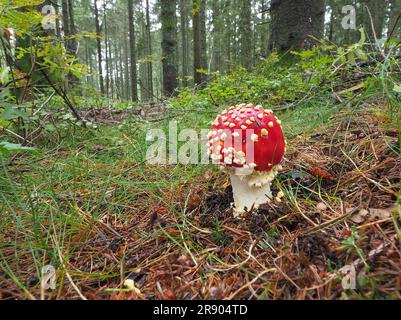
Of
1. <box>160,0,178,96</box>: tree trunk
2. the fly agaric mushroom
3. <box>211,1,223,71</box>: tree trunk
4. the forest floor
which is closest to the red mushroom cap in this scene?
the fly agaric mushroom

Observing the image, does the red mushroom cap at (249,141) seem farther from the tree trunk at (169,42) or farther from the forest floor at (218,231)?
the tree trunk at (169,42)

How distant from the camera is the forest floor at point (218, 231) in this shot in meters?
1.18

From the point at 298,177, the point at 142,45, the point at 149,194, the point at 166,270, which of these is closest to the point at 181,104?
the point at 149,194

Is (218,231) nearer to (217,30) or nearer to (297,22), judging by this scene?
(297,22)

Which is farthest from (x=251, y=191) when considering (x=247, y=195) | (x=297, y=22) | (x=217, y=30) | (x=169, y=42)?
(x=217, y=30)

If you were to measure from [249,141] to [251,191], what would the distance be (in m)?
0.34

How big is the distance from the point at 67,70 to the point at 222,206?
5.94ft

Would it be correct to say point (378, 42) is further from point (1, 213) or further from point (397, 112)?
point (1, 213)

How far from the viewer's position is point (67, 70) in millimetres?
2582

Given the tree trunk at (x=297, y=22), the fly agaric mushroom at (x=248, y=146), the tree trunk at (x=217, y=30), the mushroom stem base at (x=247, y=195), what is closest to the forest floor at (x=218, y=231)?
the mushroom stem base at (x=247, y=195)

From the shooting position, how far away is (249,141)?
1.59 meters

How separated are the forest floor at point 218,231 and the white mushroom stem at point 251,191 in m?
0.08

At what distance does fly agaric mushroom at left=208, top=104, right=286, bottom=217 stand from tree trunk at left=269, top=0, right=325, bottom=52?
379 cm

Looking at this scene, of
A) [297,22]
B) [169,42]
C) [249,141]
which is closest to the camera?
[249,141]
